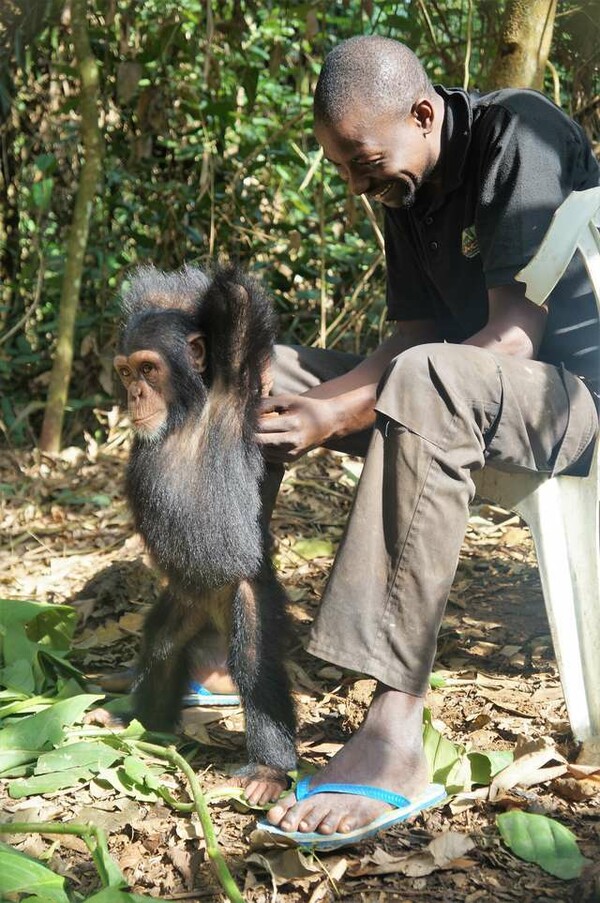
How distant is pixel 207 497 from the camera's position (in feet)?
10.2

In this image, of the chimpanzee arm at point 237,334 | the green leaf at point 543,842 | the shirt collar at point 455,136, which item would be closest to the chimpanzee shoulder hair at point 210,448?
the chimpanzee arm at point 237,334

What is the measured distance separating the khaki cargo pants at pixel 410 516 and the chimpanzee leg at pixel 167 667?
0.92 m

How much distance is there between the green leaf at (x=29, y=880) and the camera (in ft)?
6.91

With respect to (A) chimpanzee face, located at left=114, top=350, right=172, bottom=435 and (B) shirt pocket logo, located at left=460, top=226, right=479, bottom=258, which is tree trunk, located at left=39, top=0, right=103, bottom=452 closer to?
(A) chimpanzee face, located at left=114, top=350, right=172, bottom=435

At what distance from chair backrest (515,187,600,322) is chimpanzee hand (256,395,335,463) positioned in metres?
0.71

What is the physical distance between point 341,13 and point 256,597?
5072 millimetres

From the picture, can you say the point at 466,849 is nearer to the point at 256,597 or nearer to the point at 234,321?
the point at 256,597

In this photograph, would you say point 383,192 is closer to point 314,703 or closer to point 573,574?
point 573,574

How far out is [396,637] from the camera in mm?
2541

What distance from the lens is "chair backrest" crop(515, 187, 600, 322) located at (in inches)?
99.5

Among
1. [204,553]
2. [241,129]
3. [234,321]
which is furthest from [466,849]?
[241,129]

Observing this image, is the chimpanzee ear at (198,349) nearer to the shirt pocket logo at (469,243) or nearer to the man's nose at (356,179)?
the man's nose at (356,179)

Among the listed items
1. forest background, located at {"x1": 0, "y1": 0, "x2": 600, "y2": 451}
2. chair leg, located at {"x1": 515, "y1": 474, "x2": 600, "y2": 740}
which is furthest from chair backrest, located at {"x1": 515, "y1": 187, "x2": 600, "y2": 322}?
forest background, located at {"x1": 0, "y1": 0, "x2": 600, "y2": 451}

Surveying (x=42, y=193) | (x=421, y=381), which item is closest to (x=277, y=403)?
(x=421, y=381)
